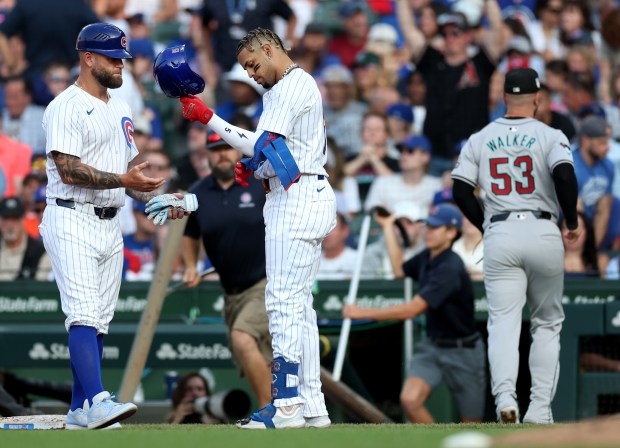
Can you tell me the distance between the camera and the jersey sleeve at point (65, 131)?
→ 7.15m

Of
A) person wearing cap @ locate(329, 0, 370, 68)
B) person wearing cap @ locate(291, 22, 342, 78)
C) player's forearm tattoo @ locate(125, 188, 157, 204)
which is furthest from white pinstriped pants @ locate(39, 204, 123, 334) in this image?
person wearing cap @ locate(329, 0, 370, 68)

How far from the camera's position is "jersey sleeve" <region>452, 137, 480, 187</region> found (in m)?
8.34

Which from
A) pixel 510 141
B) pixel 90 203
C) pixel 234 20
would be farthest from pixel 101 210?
pixel 234 20

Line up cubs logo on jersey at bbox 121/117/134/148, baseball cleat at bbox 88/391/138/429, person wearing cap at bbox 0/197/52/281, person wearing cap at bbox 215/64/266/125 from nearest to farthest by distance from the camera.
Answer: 1. baseball cleat at bbox 88/391/138/429
2. cubs logo on jersey at bbox 121/117/134/148
3. person wearing cap at bbox 0/197/52/281
4. person wearing cap at bbox 215/64/266/125

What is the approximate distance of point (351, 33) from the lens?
48.8ft

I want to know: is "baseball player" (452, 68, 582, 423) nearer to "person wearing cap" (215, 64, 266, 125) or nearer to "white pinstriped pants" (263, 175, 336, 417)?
"white pinstriped pants" (263, 175, 336, 417)

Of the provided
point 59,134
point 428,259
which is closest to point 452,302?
point 428,259

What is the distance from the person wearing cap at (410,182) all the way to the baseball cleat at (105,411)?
530 cm

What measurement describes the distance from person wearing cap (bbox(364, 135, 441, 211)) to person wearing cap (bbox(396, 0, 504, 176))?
27cm

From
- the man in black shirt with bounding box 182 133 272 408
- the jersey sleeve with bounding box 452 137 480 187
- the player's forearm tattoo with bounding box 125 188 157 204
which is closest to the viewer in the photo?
the player's forearm tattoo with bounding box 125 188 157 204

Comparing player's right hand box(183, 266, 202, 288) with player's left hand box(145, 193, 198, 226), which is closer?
player's left hand box(145, 193, 198, 226)

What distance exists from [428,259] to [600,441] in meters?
4.49

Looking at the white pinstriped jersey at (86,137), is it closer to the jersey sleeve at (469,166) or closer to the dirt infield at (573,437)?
the jersey sleeve at (469,166)

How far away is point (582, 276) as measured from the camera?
1039cm
